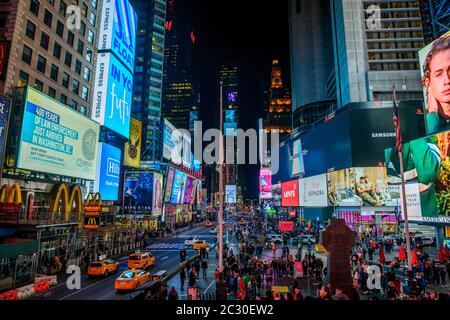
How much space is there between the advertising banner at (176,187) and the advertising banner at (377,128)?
43648 mm

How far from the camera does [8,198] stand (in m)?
23.3

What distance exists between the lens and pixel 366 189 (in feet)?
195

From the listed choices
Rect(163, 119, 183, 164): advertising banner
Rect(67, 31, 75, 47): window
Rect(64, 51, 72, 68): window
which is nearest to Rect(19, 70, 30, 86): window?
Rect(64, 51, 72, 68): window

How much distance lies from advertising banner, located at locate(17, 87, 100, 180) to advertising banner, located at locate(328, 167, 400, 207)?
49193 mm

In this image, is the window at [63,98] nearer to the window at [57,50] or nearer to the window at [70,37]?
the window at [57,50]

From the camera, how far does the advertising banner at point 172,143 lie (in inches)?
2920

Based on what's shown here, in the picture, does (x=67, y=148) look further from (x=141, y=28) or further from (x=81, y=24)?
(x=141, y=28)

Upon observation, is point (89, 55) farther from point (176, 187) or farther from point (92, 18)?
point (176, 187)

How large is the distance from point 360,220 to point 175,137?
167ft

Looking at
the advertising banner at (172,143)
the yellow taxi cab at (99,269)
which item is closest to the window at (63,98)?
the yellow taxi cab at (99,269)

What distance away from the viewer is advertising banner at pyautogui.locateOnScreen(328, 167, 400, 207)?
2267 inches

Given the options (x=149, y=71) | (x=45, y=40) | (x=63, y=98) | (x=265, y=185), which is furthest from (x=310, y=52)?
(x=45, y=40)

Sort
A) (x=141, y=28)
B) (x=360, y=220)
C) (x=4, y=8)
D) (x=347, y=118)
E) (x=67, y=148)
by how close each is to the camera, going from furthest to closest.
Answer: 1. (x=141, y=28)
2. (x=347, y=118)
3. (x=360, y=220)
4. (x=67, y=148)
5. (x=4, y=8)
